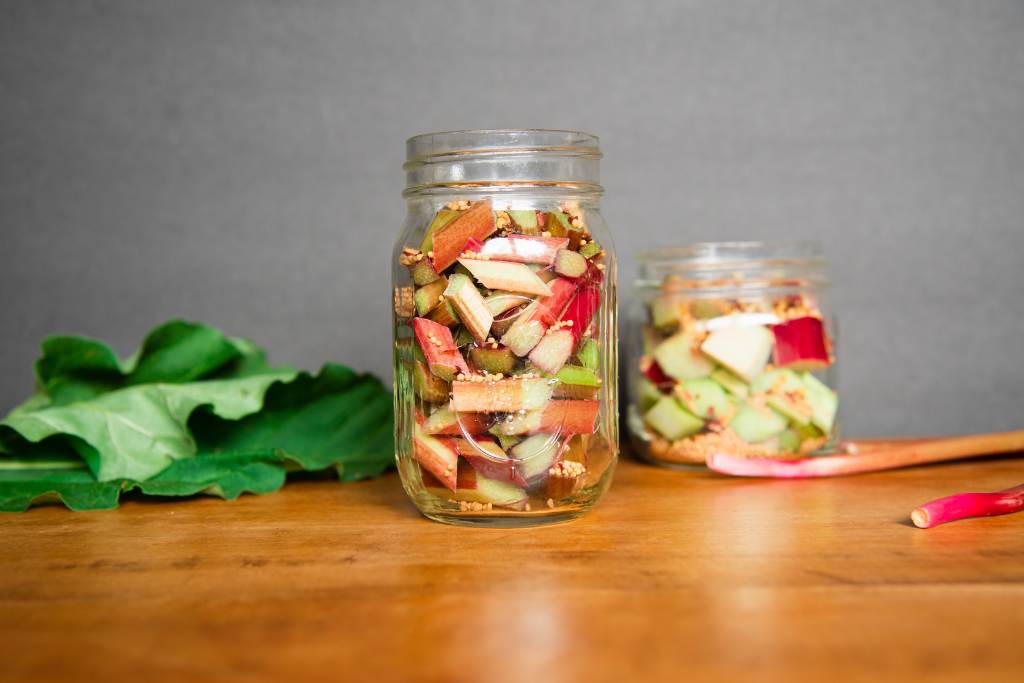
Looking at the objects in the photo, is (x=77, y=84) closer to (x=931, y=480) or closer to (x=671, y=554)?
(x=671, y=554)

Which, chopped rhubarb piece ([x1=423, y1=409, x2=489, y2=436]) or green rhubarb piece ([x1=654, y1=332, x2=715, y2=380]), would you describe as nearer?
chopped rhubarb piece ([x1=423, y1=409, x2=489, y2=436])

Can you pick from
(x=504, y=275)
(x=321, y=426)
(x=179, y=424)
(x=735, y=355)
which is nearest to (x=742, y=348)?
(x=735, y=355)

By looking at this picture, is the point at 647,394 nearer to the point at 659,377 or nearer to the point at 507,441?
the point at 659,377

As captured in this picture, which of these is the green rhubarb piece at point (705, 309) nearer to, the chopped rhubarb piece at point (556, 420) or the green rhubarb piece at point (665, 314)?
the green rhubarb piece at point (665, 314)

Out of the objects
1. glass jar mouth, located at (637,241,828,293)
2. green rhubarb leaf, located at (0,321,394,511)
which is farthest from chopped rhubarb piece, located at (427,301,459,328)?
glass jar mouth, located at (637,241,828,293)

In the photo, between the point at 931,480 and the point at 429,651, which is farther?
the point at 931,480

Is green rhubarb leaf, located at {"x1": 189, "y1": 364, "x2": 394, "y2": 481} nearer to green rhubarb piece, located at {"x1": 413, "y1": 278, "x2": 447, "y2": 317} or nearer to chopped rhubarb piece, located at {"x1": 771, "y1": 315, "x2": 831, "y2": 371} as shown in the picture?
green rhubarb piece, located at {"x1": 413, "y1": 278, "x2": 447, "y2": 317}

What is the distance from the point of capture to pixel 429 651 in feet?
2.00

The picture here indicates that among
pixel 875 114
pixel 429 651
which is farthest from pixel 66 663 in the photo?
pixel 875 114

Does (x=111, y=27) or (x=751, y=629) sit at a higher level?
(x=111, y=27)

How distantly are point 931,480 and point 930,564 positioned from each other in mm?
387

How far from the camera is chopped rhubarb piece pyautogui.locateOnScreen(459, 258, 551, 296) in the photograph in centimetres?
88

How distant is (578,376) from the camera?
0.93m

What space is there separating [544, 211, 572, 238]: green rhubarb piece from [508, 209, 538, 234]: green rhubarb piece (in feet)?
0.05
